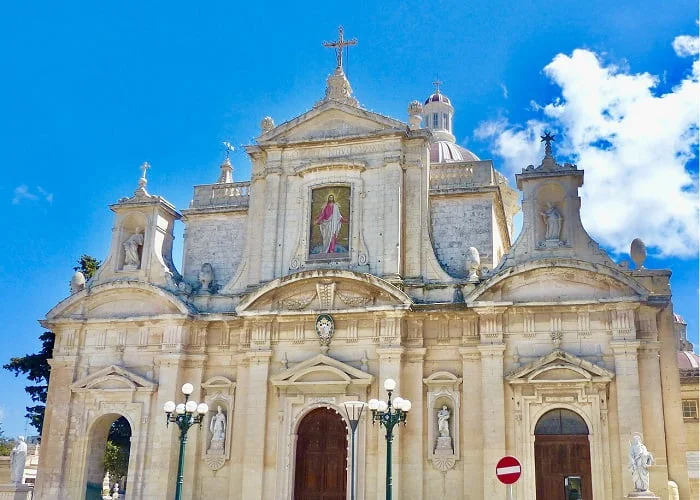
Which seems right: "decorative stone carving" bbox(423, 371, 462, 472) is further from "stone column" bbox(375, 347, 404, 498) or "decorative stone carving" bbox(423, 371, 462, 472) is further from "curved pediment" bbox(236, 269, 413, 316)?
"curved pediment" bbox(236, 269, 413, 316)

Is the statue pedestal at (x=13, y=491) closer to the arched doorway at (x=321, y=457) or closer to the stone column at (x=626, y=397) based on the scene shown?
the arched doorway at (x=321, y=457)

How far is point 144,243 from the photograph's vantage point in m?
26.0

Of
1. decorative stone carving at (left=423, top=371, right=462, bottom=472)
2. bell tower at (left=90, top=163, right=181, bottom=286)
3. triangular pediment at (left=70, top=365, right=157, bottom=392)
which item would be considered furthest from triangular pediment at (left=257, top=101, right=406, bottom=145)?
triangular pediment at (left=70, top=365, right=157, bottom=392)

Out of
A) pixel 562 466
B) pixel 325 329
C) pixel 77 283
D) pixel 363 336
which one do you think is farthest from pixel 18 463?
pixel 562 466

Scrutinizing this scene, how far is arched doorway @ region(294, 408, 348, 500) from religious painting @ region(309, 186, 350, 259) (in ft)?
15.6

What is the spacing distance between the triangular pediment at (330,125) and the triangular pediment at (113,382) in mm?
8277

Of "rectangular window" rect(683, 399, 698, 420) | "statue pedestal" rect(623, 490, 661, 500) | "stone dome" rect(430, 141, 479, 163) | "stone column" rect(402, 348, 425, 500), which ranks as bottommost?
"statue pedestal" rect(623, 490, 661, 500)

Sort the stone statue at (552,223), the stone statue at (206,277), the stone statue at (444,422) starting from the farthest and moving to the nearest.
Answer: the stone statue at (206,277) → the stone statue at (552,223) → the stone statue at (444,422)

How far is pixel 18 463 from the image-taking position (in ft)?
83.7

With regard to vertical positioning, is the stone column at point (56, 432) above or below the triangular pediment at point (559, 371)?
below

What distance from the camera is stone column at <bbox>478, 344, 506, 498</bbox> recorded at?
2048 cm

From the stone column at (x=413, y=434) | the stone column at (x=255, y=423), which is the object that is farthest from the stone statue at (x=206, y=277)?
the stone column at (x=413, y=434)

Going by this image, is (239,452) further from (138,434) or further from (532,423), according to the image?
(532,423)

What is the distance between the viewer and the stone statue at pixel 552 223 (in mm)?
22438
